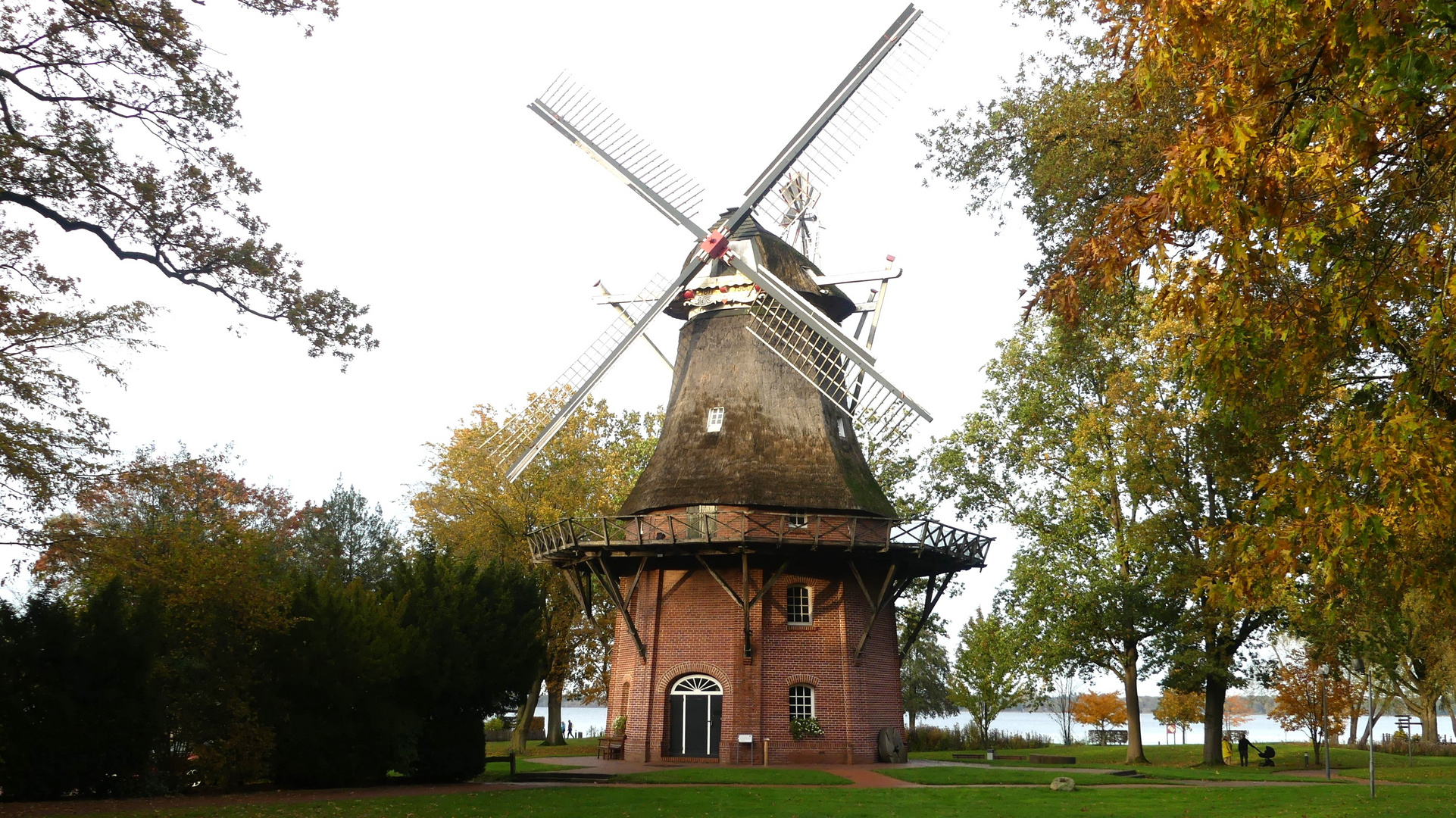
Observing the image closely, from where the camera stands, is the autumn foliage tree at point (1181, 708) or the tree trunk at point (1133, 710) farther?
the autumn foliage tree at point (1181, 708)

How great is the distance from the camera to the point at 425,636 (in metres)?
20.7

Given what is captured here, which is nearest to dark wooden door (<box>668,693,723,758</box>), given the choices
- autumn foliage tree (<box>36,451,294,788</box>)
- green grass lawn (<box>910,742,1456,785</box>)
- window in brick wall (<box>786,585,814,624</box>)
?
window in brick wall (<box>786,585,814,624</box>)

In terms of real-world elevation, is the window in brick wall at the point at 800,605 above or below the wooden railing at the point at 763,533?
below

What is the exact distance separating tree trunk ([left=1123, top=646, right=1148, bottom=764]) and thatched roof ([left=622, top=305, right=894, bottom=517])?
8.68 m

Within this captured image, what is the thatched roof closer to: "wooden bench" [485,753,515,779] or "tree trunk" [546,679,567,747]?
"wooden bench" [485,753,515,779]

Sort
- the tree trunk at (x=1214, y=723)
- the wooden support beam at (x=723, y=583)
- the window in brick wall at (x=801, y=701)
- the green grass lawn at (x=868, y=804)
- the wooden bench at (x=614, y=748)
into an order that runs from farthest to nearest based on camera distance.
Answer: the tree trunk at (x=1214, y=723), the wooden bench at (x=614, y=748), the window in brick wall at (x=801, y=701), the wooden support beam at (x=723, y=583), the green grass lawn at (x=868, y=804)

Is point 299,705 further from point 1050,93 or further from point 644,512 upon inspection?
point 1050,93

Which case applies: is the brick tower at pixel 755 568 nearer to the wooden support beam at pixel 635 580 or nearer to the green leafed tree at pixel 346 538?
the wooden support beam at pixel 635 580

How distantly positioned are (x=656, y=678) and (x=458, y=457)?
45.5ft

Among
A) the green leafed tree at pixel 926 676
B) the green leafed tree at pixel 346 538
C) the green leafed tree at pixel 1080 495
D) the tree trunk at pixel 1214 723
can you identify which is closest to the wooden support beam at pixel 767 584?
the green leafed tree at pixel 1080 495

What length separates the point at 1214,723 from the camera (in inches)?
1162

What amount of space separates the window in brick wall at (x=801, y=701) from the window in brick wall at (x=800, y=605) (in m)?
1.49

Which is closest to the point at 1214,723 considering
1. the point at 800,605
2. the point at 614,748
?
the point at 800,605

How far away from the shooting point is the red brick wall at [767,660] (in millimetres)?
24438
